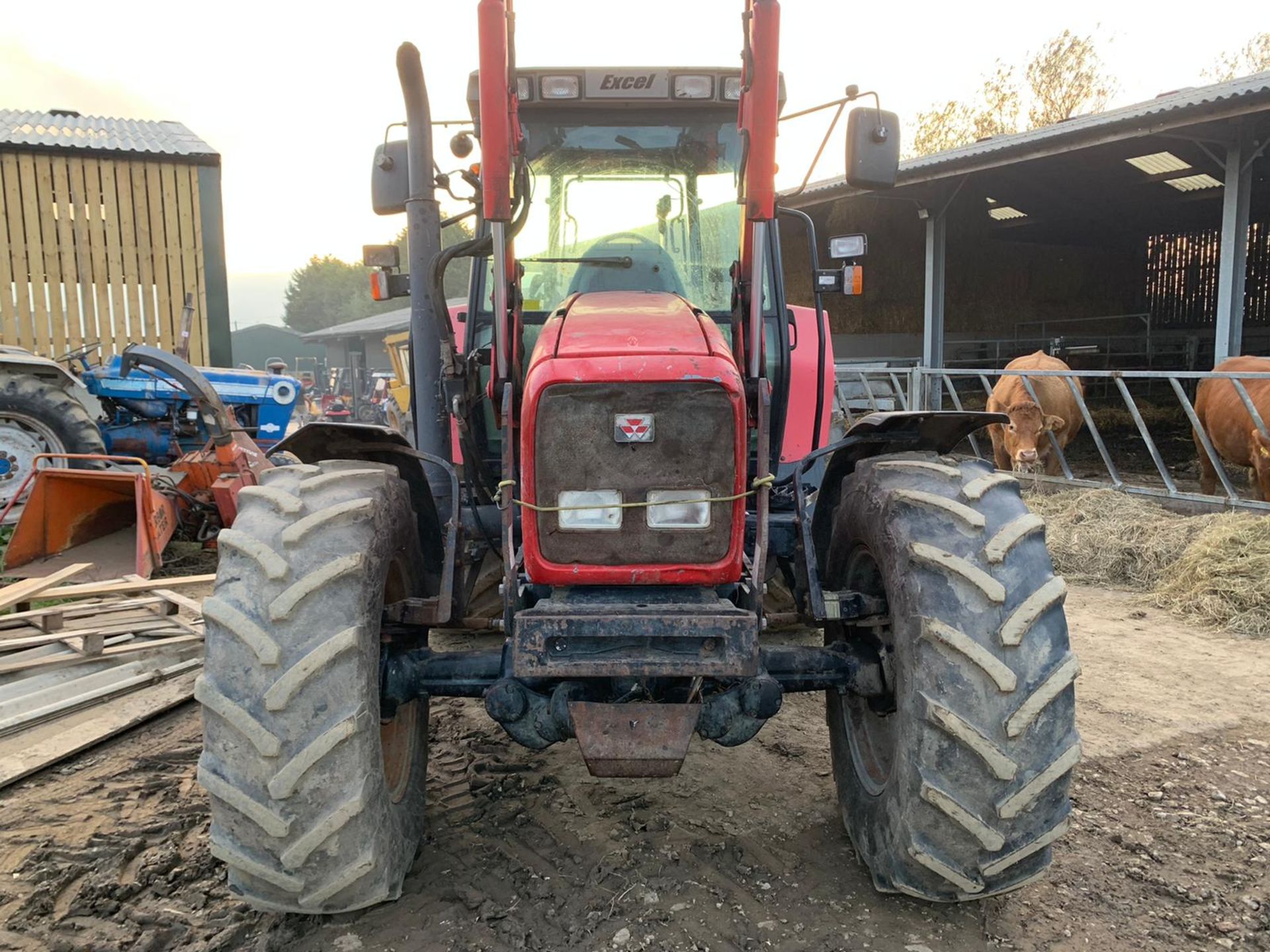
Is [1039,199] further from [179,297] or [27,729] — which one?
[27,729]

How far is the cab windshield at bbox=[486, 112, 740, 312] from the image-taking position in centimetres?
376

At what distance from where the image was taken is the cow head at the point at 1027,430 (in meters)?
9.62

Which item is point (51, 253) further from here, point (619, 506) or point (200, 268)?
point (619, 506)

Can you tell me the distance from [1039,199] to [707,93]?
48.7 feet

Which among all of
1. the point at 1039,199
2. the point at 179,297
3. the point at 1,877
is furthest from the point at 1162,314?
the point at 1,877

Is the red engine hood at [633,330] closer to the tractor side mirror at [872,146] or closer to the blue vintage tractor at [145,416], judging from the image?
the tractor side mirror at [872,146]

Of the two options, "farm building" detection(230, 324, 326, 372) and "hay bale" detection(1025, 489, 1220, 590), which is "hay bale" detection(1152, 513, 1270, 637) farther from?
"farm building" detection(230, 324, 326, 372)

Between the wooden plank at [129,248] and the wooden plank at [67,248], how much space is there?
595 mm

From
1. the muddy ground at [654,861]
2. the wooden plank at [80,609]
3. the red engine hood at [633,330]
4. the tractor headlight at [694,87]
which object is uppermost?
the tractor headlight at [694,87]

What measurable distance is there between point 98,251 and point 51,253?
58 cm

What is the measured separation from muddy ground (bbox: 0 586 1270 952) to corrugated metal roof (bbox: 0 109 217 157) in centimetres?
1086

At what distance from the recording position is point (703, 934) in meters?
2.59

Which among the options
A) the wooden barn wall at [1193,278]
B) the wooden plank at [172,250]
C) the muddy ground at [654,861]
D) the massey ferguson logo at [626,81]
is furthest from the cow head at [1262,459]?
the wooden barn wall at [1193,278]

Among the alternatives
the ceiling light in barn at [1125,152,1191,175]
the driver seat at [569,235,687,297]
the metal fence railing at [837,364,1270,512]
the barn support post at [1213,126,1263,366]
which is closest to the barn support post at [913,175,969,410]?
the metal fence railing at [837,364,1270,512]
